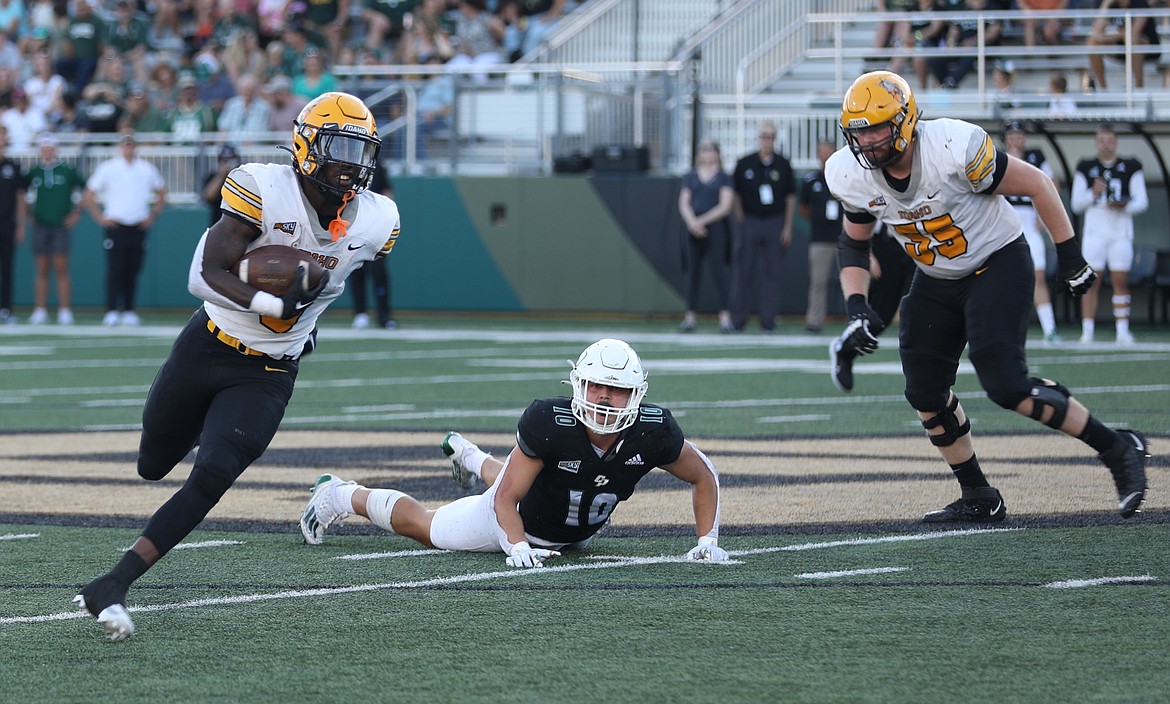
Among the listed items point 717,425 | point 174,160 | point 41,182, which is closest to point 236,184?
point 717,425

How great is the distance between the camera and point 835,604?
5016mm

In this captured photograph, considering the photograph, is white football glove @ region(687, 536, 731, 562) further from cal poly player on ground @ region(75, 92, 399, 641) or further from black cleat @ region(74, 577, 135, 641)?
black cleat @ region(74, 577, 135, 641)

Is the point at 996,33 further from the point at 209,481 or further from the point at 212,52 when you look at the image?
the point at 209,481

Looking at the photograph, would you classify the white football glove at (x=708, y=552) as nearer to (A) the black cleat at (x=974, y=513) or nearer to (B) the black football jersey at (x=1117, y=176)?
(A) the black cleat at (x=974, y=513)

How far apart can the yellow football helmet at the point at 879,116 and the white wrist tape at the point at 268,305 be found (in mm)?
2316

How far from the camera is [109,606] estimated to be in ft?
15.1

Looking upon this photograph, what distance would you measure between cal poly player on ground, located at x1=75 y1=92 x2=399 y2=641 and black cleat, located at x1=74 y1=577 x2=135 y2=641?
31 cm

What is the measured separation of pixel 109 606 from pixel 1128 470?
359 cm

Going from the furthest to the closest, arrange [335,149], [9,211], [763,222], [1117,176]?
[9,211]
[763,222]
[1117,176]
[335,149]

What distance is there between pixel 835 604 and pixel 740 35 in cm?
1690

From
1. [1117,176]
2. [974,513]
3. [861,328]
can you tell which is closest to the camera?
[861,328]

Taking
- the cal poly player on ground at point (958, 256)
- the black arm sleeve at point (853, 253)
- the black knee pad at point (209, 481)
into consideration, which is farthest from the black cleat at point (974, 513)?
the black knee pad at point (209, 481)

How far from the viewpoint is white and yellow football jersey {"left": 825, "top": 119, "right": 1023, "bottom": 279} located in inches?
245

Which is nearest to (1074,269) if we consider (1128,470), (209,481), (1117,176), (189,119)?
(1128,470)
